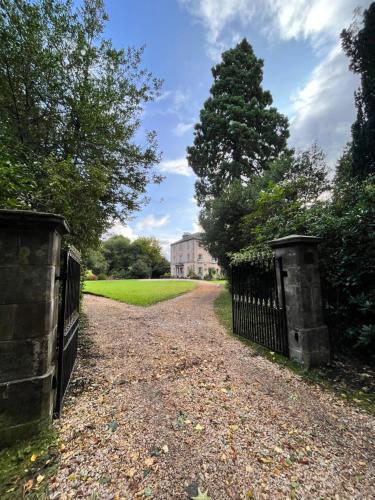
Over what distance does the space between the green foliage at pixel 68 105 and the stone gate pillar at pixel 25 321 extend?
152 centimetres

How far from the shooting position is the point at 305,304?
361 cm

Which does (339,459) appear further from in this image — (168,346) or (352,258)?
(168,346)

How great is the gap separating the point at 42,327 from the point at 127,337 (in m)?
3.59

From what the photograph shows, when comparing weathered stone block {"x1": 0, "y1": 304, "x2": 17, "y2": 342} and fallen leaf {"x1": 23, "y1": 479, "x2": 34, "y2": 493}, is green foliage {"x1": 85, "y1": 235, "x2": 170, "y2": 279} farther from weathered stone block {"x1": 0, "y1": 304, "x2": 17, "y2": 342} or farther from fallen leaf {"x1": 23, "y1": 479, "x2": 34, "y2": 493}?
fallen leaf {"x1": 23, "y1": 479, "x2": 34, "y2": 493}

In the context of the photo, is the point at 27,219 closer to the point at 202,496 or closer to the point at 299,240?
the point at 202,496

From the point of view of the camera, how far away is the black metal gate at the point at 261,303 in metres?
4.08

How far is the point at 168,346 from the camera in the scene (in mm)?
4746

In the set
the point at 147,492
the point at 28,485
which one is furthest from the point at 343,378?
the point at 28,485

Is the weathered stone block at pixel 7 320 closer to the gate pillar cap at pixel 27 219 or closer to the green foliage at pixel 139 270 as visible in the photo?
the gate pillar cap at pixel 27 219

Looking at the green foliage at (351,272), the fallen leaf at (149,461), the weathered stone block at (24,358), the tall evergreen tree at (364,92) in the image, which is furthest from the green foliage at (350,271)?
the tall evergreen tree at (364,92)

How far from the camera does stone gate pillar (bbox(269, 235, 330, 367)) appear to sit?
3525mm

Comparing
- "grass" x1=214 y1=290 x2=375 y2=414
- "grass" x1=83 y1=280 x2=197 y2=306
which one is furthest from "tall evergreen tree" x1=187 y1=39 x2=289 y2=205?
"grass" x1=214 y1=290 x2=375 y2=414

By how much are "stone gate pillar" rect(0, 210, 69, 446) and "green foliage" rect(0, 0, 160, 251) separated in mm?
1520

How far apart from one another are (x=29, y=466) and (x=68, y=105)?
7161mm
